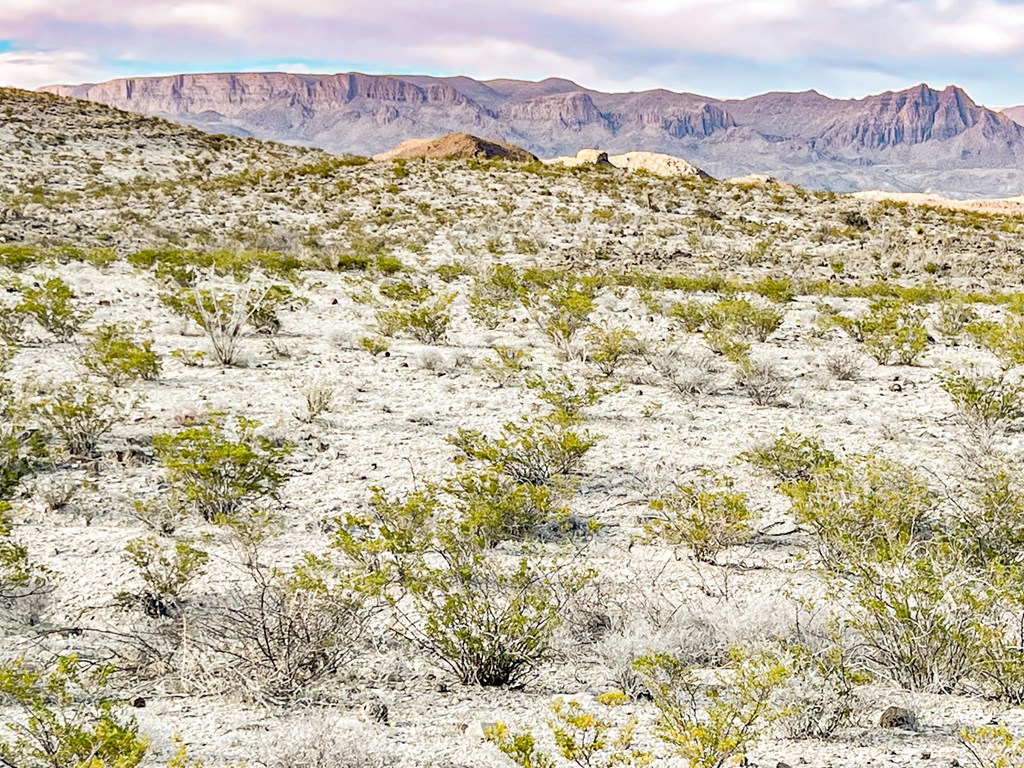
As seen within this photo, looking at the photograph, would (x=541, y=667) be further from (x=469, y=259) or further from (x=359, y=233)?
(x=359, y=233)

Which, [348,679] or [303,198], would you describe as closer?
[348,679]

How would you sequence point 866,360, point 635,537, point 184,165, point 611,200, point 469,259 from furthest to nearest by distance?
point 184,165 < point 611,200 < point 469,259 < point 866,360 < point 635,537

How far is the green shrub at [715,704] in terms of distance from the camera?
3279 mm

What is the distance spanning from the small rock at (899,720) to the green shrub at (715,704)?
54 centimetres

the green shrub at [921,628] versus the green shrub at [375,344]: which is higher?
the green shrub at [375,344]

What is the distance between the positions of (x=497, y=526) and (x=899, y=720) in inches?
117

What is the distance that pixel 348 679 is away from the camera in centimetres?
450

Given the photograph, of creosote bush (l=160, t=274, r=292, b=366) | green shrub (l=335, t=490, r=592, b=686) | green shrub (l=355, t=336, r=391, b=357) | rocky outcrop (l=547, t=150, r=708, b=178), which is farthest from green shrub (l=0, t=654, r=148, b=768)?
rocky outcrop (l=547, t=150, r=708, b=178)

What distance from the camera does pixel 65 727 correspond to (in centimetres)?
349

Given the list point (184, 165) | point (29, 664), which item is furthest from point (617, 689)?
point (184, 165)

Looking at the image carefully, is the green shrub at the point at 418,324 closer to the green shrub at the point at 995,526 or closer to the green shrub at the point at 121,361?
the green shrub at the point at 121,361

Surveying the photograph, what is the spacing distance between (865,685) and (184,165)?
37.2 metres

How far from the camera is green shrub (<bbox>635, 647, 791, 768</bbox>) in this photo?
3.28 metres

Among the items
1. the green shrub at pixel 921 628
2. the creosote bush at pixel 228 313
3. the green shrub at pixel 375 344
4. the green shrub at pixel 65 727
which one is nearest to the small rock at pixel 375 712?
the green shrub at pixel 65 727
